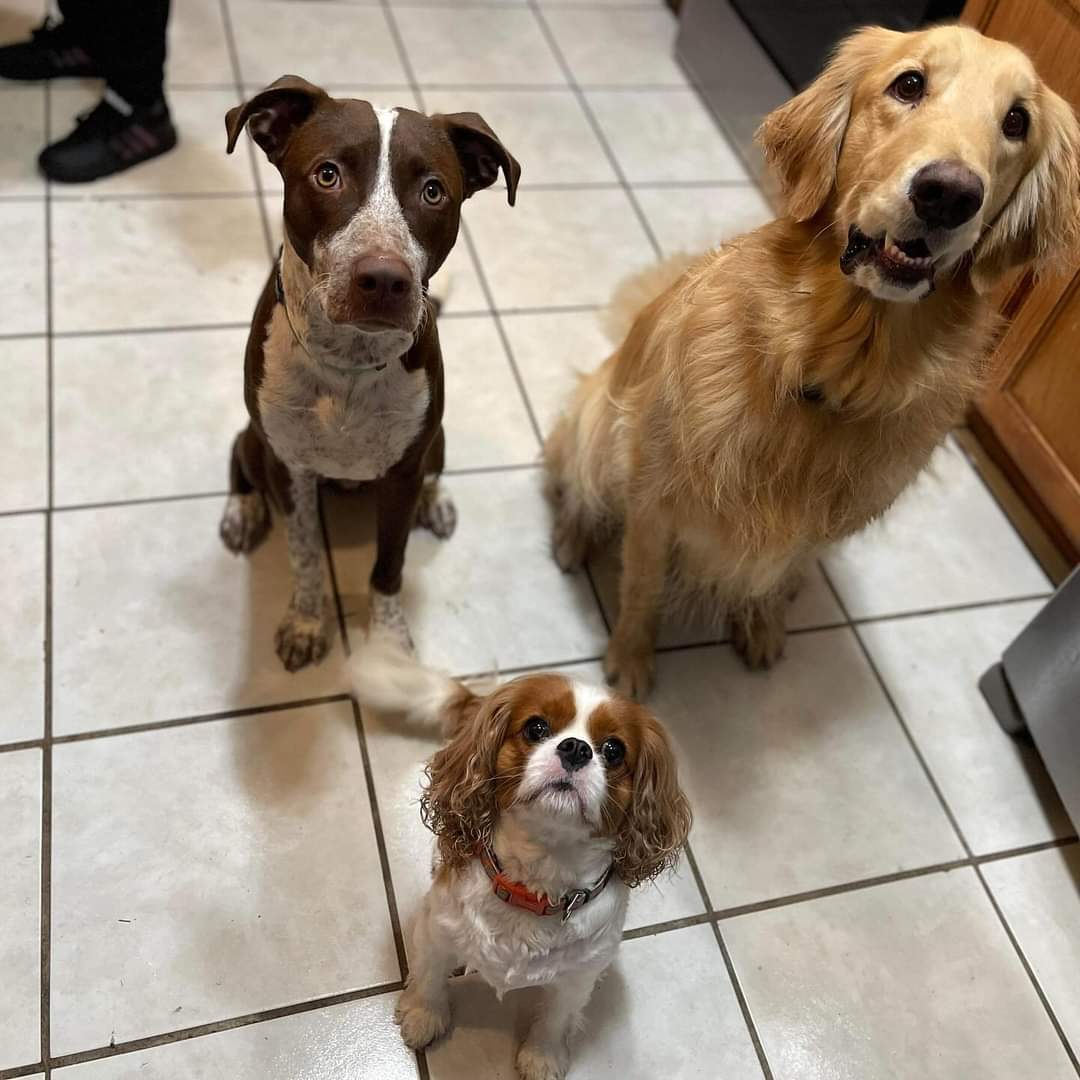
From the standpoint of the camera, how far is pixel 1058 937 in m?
1.71

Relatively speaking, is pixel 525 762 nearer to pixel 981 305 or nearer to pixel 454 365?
pixel 981 305

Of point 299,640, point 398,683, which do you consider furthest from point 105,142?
point 398,683

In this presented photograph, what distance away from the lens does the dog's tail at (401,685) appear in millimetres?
1614

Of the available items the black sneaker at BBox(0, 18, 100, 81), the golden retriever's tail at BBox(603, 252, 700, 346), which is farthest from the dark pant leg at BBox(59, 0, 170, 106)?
the golden retriever's tail at BBox(603, 252, 700, 346)

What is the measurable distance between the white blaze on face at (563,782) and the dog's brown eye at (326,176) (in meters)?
0.76

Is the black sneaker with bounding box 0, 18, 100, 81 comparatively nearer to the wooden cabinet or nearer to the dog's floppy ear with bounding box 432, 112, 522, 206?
the dog's floppy ear with bounding box 432, 112, 522, 206

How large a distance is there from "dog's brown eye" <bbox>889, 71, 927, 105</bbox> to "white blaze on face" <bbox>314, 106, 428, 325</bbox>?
638 mm

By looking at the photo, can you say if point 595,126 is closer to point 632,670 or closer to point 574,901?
point 632,670

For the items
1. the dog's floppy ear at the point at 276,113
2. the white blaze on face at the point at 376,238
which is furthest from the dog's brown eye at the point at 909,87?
the dog's floppy ear at the point at 276,113

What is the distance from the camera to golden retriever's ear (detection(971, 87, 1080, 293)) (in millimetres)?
1224

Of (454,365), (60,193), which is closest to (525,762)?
(454,365)

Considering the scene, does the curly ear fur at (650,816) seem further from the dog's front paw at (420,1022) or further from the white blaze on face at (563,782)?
the dog's front paw at (420,1022)

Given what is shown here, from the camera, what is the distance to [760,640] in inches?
76.2

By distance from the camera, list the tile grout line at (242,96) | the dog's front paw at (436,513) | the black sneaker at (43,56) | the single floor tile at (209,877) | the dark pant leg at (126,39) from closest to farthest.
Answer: the single floor tile at (209,877) < the dog's front paw at (436,513) < the dark pant leg at (126,39) < the tile grout line at (242,96) < the black sneaker at (43,56)
